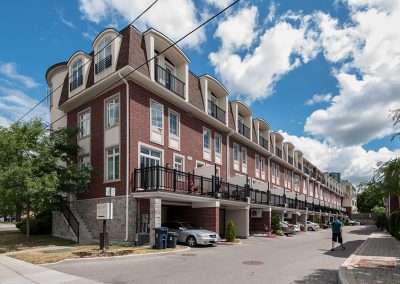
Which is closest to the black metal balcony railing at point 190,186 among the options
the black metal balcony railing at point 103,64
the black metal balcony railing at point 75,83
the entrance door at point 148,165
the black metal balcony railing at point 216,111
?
the entrance door at point 148,165

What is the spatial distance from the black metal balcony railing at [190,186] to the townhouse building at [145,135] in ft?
0.19

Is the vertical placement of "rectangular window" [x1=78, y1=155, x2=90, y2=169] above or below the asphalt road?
above

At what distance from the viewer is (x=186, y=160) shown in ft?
75.6

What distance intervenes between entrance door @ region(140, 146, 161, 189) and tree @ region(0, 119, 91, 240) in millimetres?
3328

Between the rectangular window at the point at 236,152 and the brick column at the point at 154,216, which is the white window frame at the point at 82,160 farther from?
the rectangular window at the point at 236,152

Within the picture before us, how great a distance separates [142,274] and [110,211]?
5.48 metres

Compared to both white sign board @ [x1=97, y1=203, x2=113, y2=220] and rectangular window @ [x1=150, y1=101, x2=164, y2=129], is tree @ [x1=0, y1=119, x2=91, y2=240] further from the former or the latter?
rectangular window @ [x1=150, y1=101, x2=164, y2=129]

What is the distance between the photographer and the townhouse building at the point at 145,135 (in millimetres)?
18438

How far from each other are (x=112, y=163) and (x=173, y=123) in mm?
4782

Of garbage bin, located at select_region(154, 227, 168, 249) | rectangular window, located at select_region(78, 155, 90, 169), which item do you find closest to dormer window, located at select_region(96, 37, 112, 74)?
rectangular window, located at select_region(78, 155, 90, 169)

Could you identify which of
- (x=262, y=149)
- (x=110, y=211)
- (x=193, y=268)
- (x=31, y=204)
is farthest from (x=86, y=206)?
(x=262, y=149)

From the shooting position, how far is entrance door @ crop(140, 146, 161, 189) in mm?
17953

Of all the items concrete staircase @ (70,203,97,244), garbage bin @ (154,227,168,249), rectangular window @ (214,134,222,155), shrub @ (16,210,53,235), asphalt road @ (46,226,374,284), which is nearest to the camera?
asphalt road @ (46,226,374,284)

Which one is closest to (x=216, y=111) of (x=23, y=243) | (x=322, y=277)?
(x=23, y=243)
